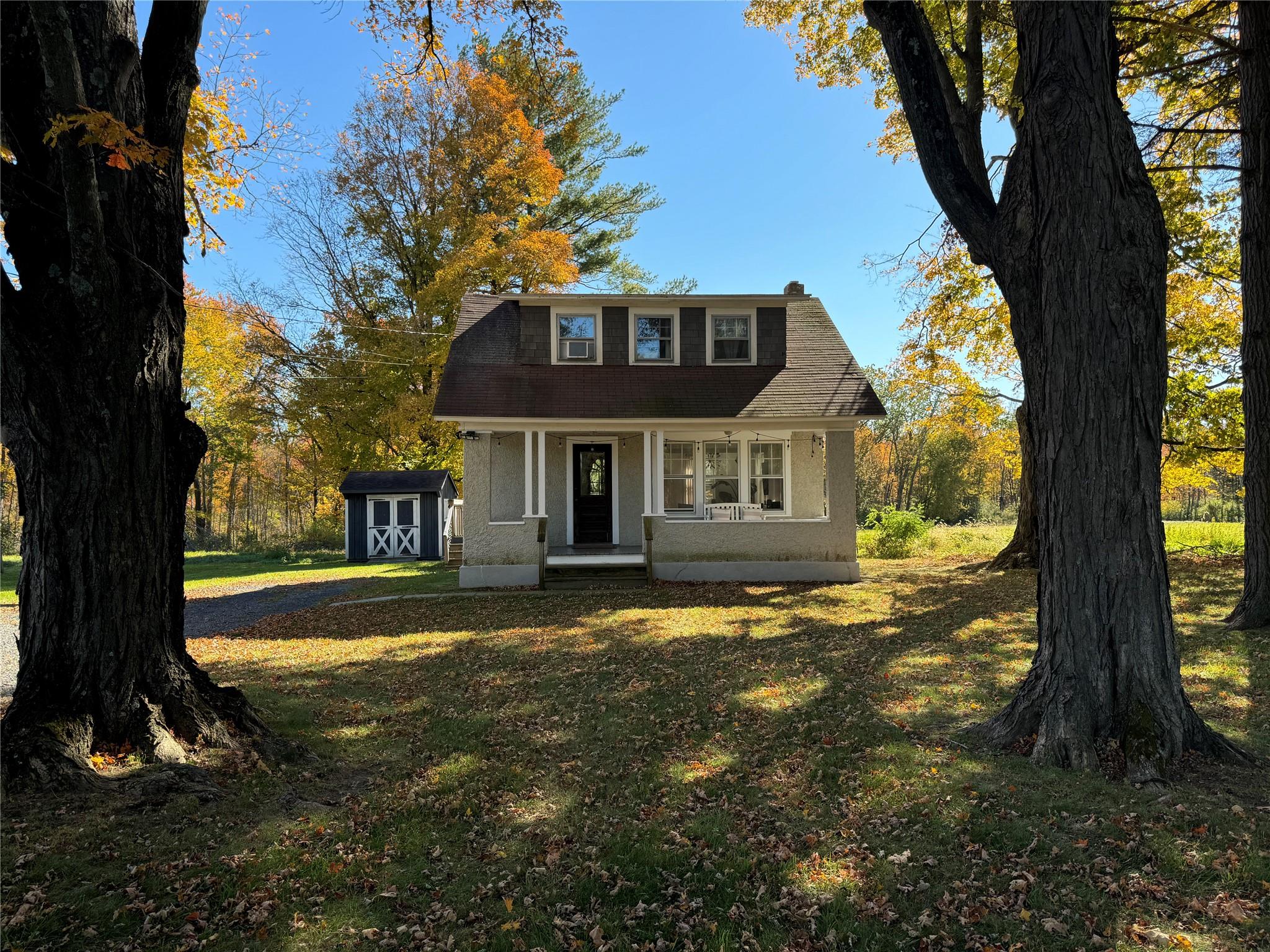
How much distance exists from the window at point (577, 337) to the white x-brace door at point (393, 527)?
30.9ft

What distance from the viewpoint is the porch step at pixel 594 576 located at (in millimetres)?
12656

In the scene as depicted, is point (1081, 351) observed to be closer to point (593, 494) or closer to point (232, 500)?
point (593, 494)

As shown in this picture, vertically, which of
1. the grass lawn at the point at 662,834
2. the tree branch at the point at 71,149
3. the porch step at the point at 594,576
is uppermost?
the tree branch at the point at 71,149

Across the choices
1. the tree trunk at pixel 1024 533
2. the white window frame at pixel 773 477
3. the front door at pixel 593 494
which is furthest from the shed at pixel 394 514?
the tree trunk at pixel 1024 533

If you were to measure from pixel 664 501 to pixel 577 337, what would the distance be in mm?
4035

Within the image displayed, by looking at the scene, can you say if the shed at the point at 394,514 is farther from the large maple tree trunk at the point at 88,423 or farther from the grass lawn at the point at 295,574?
the large maple tree trunk at the point at 88,423

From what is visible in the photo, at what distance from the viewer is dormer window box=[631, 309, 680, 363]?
14531mm

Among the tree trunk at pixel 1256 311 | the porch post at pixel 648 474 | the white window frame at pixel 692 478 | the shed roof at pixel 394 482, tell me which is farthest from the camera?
the shed roof at pixel 394 482

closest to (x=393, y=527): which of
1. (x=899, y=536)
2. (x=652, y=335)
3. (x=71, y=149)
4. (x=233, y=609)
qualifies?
(x=233, y=609)

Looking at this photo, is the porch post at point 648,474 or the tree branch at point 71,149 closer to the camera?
the tree branch at point 71,149

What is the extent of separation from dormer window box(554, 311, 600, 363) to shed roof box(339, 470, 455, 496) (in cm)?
875

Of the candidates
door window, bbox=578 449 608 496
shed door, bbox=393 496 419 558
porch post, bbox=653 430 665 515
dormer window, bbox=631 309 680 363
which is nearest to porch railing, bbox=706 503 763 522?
porch post, bbox=653 430 665 515

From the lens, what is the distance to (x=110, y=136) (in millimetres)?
3377

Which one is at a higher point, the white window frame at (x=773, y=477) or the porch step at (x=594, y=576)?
the white window frame at (x=773, y=477)
